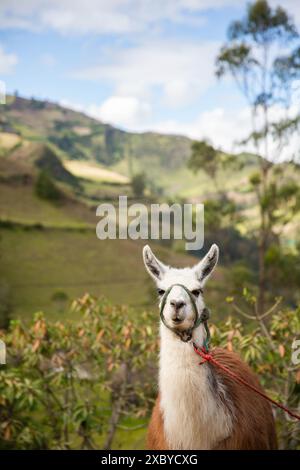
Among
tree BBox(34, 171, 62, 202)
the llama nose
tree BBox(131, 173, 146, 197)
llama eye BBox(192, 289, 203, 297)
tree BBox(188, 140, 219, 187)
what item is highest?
tree BBox(131, 173, 146, 197)

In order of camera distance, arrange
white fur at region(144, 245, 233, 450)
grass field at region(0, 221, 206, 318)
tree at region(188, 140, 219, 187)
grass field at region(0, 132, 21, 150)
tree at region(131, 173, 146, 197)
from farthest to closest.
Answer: grass field at region(0, 132, 21, 150), tree at region(131, 173, 146, 197), grass field at region(0, 221, 206, 318), tree at region(188, 140, 219, 187), white fur at region(144, 245, 233, 450)

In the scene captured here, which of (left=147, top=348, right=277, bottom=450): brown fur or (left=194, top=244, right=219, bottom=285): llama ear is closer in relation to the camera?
(left=194, top=244, right=219, bottom=285): llama ear

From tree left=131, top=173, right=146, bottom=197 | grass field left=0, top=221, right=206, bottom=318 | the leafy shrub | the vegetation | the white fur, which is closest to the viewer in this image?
the white fur

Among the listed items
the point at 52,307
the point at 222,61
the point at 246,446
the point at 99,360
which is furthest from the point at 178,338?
the point at 52,307

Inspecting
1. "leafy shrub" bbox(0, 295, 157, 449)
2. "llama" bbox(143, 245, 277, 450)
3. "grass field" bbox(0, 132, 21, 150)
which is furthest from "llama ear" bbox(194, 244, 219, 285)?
"grass field" bbox(0, 132, 21, 150)

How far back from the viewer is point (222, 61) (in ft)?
79.6

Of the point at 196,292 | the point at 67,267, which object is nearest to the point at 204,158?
the point at 196,292

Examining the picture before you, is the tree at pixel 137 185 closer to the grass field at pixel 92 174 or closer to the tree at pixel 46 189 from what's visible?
the tree at pixel 46 189

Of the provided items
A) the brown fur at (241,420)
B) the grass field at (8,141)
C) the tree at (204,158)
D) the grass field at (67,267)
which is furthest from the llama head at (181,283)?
the grass field at (8,141)

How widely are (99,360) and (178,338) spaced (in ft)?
15.7

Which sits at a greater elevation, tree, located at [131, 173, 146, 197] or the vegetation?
tree, located at [131, 173, 146, 197]

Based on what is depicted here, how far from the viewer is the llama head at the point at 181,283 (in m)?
4.32

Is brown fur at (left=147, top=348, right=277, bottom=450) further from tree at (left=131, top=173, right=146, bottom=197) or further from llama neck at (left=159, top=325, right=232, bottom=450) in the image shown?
tree at (left=131, top=173, right=146, bottom=197)

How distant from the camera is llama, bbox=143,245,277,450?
439 cm
